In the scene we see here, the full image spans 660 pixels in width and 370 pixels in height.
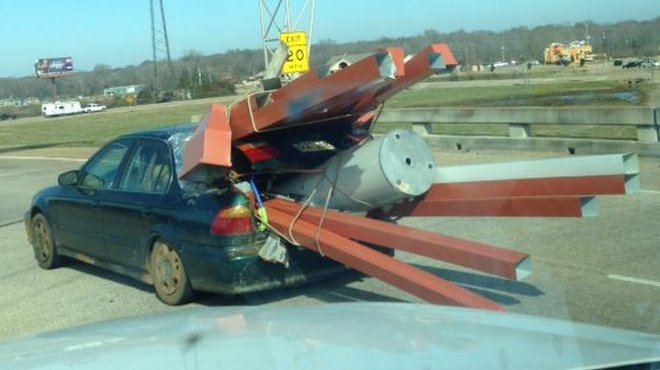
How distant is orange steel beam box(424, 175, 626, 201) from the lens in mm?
6328

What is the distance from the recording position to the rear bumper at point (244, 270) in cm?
683

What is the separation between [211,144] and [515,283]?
289cm

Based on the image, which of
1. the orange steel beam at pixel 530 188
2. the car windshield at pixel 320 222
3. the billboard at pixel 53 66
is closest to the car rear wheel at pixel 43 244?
the car windshield at pixel 320 222

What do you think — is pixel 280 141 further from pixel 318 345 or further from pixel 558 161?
pixel 318 345

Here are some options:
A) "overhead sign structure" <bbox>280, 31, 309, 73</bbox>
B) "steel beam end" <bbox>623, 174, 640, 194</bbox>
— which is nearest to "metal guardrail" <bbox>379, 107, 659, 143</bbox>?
"overhead sign structure" <bbox>280, 31, 309, 73</bbox>

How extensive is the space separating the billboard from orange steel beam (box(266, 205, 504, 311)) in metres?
137

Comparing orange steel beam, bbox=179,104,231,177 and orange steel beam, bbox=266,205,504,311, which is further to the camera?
orange steel beam, bbox=179,104,231,177

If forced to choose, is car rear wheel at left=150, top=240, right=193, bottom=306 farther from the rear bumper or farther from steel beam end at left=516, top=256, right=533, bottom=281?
steel beam end at left=516, top=256, right=533, bottom=281

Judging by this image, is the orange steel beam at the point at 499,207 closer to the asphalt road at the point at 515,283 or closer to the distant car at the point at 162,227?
the asphalt road at the point at 515,283

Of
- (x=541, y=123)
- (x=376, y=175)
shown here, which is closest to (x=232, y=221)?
(x=376, y=175)

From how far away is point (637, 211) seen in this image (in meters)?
10.7

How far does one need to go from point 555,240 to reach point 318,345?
6.64 m

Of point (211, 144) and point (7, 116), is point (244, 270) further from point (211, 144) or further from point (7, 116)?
point (7, 116)

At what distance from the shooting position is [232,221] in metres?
6.87
